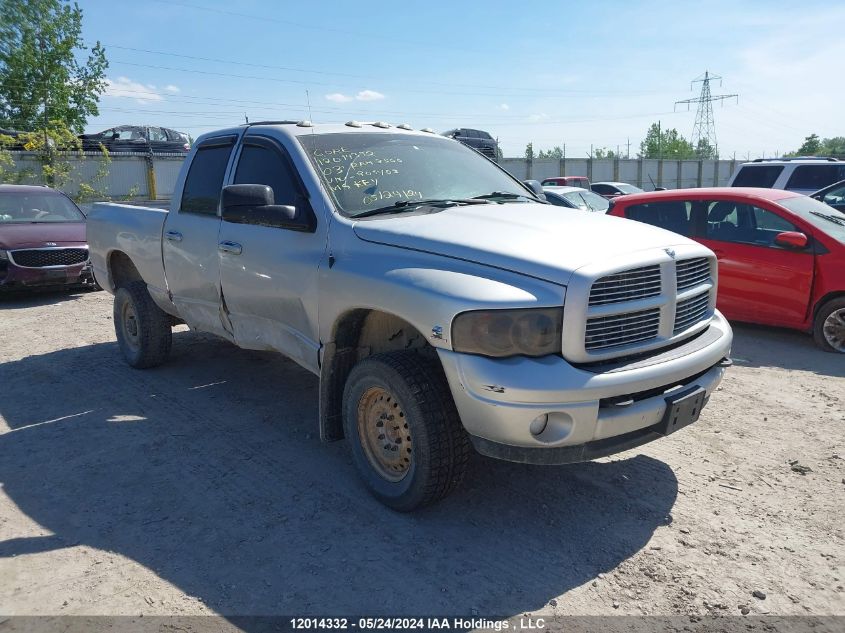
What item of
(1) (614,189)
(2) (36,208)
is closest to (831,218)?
(2) (36,208)

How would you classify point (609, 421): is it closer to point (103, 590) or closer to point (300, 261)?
point (300, 261)

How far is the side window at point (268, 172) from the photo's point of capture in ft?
14.1

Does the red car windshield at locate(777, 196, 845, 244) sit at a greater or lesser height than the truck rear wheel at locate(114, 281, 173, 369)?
greater

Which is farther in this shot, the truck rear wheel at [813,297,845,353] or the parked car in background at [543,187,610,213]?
the parked car in background at [543,187,610,213]

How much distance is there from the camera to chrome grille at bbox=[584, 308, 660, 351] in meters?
3.11

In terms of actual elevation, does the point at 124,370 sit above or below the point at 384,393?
below

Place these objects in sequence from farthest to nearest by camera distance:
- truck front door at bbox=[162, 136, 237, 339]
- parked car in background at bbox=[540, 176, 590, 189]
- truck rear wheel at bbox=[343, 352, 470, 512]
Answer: parked car in background at bbox=[540, 176, 590, 189], truck front door at bbox=[162, 136, 237, 339], truck rear wheel at bbox=[343, 352, 470, 512]

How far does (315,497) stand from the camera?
3797 millimetres

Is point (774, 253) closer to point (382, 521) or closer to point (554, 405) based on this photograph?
point (554, 405)

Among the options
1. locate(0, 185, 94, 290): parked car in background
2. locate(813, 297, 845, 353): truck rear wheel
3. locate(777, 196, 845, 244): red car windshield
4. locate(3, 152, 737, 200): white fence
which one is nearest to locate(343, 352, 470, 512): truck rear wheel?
locate(813, 297, 845, 353): truck rear wheel

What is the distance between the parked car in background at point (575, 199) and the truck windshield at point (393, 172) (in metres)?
10.7

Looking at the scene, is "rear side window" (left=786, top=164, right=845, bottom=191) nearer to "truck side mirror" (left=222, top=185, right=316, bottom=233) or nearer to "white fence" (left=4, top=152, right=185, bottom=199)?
"truck side mirror" (left=222, top=185, right=316, bottom=233)

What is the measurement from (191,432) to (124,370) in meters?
2.01

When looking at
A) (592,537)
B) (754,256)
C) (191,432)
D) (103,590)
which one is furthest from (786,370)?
(103,590)
